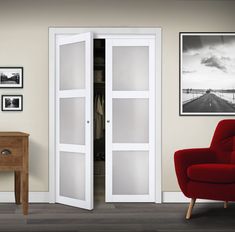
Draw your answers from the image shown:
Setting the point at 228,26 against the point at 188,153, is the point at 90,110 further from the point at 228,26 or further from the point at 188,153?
the point at 228,26

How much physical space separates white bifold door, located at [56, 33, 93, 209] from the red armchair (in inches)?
41.8

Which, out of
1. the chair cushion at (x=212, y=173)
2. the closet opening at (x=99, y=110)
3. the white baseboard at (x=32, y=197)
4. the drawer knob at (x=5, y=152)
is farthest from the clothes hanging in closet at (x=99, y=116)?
the chair cushion at (x=212, y=173)

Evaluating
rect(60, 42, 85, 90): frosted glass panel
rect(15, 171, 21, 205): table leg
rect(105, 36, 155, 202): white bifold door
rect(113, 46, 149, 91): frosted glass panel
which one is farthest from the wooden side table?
rect(113, 46, 149, 91): frosted glass panel

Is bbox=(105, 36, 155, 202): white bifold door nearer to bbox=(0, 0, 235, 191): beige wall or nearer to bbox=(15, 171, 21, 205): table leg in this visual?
bbox=(0, 0, 235, 191): beige wall

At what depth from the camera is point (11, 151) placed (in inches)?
183

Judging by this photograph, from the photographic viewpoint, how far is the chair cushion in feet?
14.1

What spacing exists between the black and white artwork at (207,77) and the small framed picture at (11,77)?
1.90 meters

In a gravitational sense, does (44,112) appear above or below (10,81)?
below

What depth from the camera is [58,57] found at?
17.7 feet

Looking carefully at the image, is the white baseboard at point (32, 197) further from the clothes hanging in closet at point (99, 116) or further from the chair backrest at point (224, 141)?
the clothes hanging in closet at point (99, 116)

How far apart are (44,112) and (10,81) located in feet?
1.75

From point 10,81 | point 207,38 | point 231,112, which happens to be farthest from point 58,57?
point 231,112

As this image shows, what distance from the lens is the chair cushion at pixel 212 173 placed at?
4.31 m

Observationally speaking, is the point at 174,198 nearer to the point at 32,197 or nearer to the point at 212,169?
the point at 212,169
